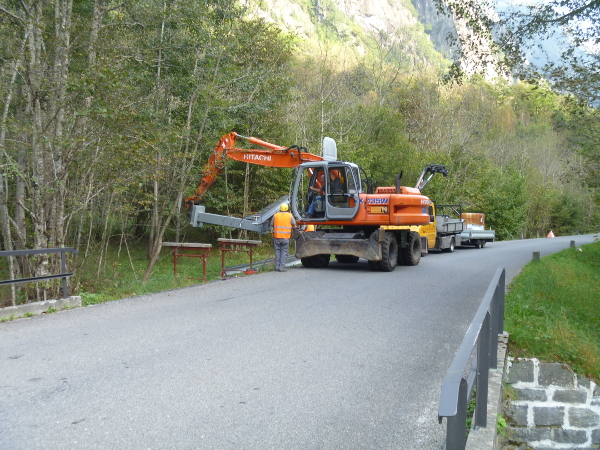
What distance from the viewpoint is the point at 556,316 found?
9570 millimetres

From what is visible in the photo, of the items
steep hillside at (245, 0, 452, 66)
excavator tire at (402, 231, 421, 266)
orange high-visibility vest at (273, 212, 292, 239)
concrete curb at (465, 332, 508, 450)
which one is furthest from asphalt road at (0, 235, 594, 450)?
steep hillside at (245, 0, 452, 66)

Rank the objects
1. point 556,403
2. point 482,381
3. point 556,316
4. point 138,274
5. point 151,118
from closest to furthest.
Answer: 1. point 482,381
2. point 556,403
3. point 556,316
4. point 151,118
5. point 138,274

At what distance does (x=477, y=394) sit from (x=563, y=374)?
10.8 ft

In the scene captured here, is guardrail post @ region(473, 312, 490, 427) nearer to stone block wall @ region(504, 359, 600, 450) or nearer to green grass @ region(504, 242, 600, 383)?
stone block wall @ region(504, 359, 600, 450)

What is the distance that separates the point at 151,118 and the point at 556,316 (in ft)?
36.4

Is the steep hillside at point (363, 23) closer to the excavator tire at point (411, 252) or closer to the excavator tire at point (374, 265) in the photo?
the excavator tire at point (411, 252)

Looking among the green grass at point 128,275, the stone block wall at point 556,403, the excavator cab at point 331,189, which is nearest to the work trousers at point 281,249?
the green grass at point 128,275

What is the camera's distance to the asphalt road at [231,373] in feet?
14.1

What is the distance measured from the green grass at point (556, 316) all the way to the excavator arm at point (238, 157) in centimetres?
700

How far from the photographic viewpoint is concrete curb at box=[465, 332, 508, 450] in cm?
409

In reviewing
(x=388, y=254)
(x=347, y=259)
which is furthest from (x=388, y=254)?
(x=347, y=259)

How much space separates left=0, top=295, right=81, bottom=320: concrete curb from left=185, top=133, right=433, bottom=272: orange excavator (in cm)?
541

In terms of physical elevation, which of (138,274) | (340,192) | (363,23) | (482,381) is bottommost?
(138,274)

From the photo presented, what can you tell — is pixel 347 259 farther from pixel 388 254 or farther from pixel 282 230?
pixel 282 230
